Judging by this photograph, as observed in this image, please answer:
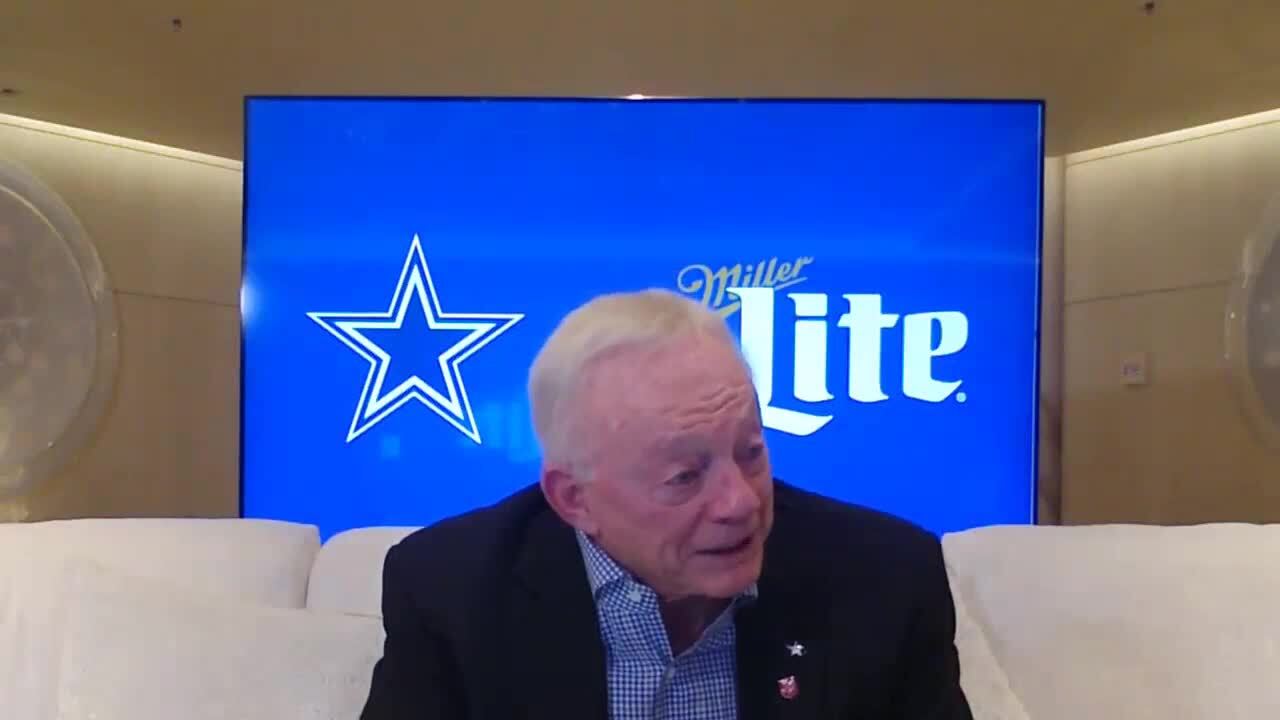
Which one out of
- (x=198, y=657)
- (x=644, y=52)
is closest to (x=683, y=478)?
(x=198, y=657)

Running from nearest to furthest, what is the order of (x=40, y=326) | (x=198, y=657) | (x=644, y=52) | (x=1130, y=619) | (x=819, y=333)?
(x=198, y=657), (x=1130, y=619), (x=819, y=333), (x=644, y=52), (x=40, y=326)

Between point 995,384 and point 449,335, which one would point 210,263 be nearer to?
point 449,335

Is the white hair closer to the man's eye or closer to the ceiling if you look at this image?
the man's eye

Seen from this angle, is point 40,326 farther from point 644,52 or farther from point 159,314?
point 644,52

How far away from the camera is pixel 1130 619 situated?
1.63 m

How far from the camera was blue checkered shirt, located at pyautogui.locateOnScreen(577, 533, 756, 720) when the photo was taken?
1248 mm

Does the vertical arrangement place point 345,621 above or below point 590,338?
below

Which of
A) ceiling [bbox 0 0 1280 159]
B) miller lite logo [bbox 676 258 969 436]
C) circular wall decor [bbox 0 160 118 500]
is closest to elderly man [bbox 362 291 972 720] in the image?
miller lite logo [bbox 676 258 969 436]

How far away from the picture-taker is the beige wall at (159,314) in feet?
12.2

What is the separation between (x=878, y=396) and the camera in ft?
9.36

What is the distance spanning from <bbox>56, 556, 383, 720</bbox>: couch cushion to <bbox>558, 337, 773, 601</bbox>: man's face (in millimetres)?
521

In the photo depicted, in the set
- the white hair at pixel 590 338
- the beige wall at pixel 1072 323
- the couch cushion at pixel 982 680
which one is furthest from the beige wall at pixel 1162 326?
the white hair at pixel 590 338

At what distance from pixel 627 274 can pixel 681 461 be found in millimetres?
1769

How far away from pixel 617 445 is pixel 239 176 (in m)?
3.26
